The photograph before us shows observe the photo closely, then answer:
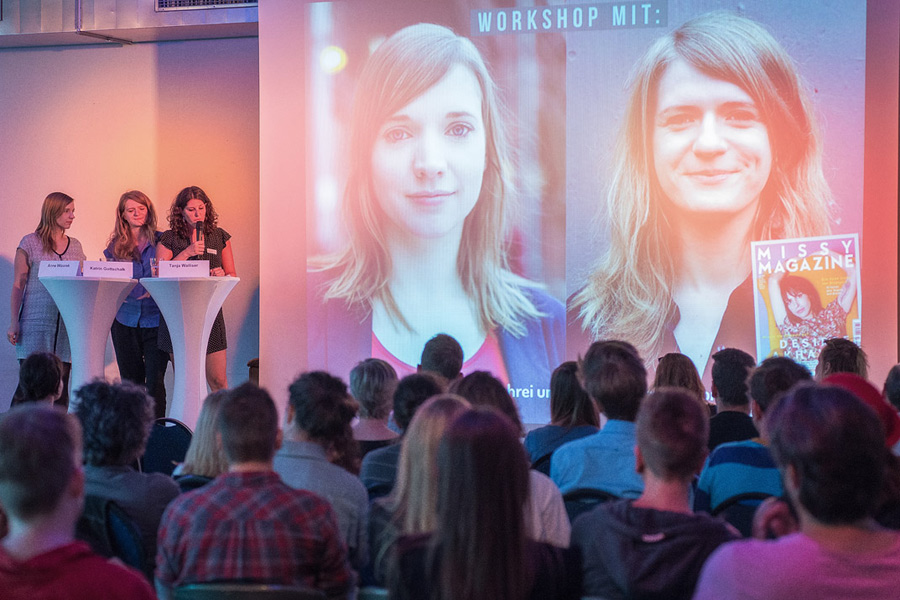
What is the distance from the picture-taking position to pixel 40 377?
11.8 feet

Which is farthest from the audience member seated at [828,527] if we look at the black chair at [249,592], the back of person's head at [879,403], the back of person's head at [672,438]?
the black chair at [249,592]

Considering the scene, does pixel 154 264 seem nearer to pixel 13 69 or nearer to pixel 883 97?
pixel 13 69

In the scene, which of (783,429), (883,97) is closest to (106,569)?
(783,429)

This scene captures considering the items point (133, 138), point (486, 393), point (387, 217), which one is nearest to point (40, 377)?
point (486, 393)

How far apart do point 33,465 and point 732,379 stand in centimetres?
260

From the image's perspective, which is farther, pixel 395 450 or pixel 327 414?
pixel 395 450

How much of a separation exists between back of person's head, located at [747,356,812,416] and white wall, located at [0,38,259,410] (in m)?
4.89

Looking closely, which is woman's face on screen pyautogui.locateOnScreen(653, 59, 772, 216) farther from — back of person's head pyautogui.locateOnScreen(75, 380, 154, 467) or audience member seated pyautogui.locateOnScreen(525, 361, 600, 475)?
back of person's head pyautogui.locateOnScreen(75, 380, 154, 467)

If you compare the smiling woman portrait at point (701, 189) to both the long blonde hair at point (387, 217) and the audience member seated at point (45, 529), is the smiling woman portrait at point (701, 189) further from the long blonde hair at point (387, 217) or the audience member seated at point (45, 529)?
the audience member seated at point (45, 529)

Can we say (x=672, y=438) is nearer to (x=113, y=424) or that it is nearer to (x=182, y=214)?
(x=113, y=424)

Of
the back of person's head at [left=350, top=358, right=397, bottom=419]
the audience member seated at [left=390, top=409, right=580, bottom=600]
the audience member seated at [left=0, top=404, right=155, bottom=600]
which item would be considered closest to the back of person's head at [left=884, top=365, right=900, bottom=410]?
the back of person's head at [left=350, top=358, right=397, bottom=419]

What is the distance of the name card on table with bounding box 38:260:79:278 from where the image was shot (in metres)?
5.04

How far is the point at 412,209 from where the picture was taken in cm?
604

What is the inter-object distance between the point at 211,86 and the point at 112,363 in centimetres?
234
